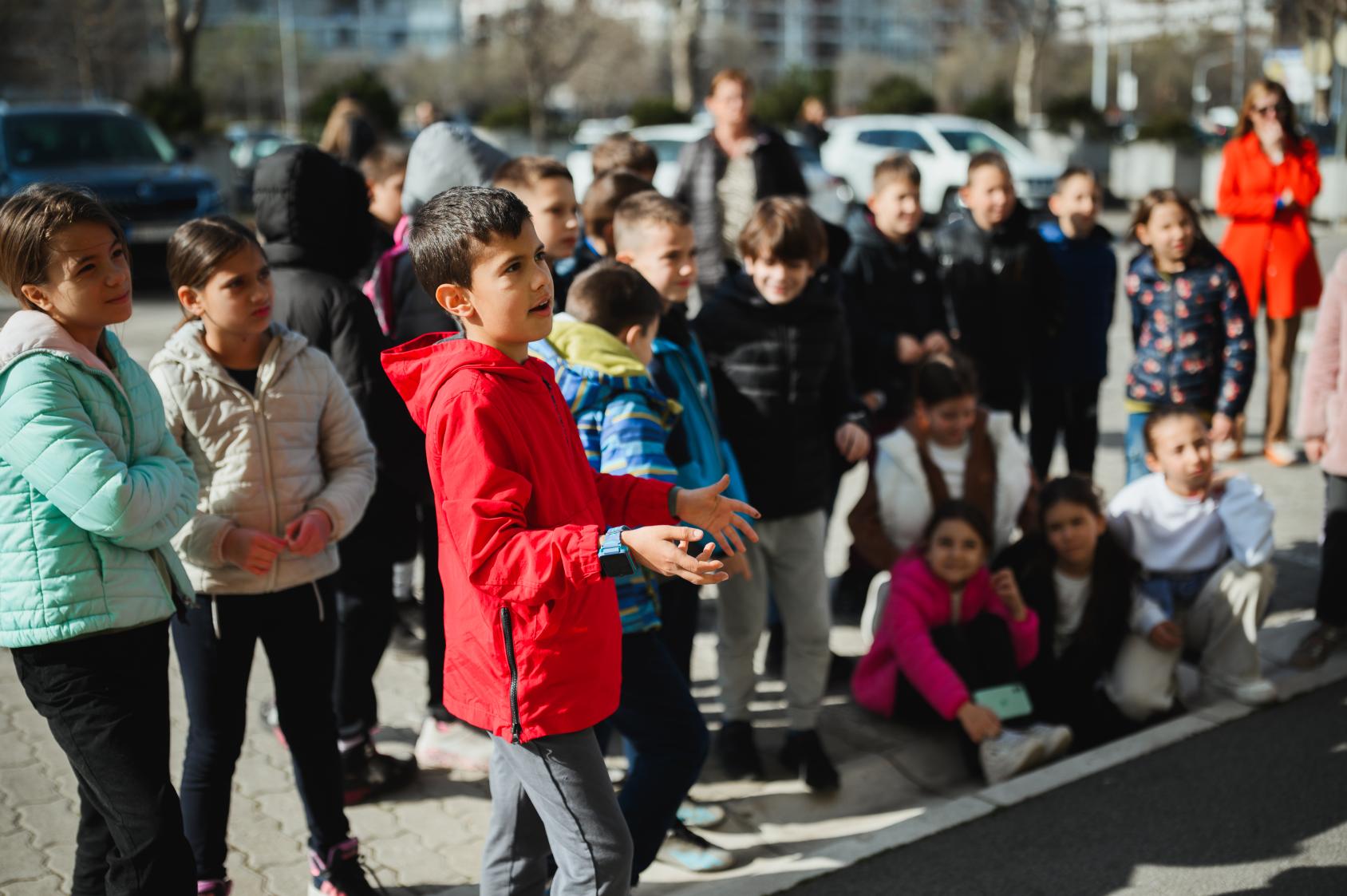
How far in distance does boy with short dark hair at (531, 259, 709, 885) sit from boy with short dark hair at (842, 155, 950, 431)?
2.47 metres

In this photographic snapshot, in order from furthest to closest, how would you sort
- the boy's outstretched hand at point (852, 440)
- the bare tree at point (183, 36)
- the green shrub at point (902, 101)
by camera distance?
the green shrub at point (902, 101), the bare tree at point (183, 36), the boy's outstretched hand at point (852, 440)

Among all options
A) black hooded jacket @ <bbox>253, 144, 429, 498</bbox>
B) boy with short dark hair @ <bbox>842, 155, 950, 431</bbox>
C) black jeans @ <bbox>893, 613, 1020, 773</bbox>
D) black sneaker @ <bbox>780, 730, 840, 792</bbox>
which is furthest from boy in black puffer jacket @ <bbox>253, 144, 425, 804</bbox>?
boy with short dark hair @ <bbox>842, 155, 950, 431</bbox>

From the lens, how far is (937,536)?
477cm

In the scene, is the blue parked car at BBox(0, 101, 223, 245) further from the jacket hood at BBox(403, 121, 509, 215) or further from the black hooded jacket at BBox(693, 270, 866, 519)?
the black hooded jacket at BBox(693, 270, 866, 519)

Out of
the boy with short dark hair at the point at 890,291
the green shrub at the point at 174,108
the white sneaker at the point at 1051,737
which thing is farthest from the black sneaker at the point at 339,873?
the green shrub at the point at 174,108

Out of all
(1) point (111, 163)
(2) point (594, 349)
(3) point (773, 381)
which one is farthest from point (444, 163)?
(1) point (111, 163)

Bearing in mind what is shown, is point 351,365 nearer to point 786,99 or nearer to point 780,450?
point 780,450

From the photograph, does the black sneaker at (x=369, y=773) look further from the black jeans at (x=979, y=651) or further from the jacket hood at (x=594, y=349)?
the black jeans at (x=979, y=651)

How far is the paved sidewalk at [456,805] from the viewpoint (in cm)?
380

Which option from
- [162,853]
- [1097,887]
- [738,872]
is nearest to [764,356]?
[738,872]

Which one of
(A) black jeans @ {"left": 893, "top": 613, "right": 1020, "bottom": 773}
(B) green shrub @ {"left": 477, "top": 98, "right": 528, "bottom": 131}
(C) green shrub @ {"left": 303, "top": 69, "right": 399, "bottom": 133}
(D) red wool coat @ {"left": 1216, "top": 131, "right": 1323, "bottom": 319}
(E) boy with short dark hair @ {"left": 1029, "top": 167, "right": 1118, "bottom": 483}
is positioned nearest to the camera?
(A) black jeans @ {"left": 893, "top": 613, "right": 1020, "bottom": 773}

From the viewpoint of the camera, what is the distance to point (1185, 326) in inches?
236

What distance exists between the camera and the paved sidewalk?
3.80 m

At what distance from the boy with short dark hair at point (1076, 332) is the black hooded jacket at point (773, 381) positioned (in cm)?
238
